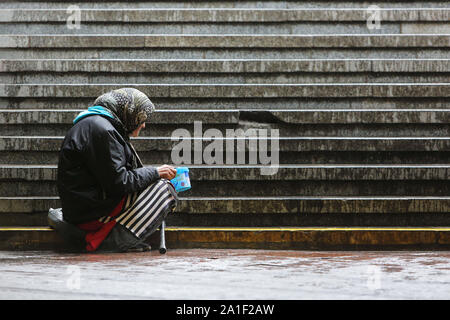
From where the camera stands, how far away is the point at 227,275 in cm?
312

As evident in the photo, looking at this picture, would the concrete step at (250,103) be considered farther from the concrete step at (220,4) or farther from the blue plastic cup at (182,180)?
the blue plastic cup at (182,180)

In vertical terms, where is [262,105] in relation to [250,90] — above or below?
below

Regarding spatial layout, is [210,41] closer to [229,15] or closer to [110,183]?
[229,15]

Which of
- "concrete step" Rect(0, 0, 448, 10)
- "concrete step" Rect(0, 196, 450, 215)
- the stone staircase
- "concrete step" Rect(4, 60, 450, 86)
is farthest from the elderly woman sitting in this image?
"concrete step" Rect(0, 0, 448, 10)

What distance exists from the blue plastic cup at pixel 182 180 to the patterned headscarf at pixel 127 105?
478 mm

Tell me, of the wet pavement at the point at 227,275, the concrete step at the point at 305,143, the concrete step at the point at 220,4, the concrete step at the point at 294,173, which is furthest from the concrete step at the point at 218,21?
the wet pavement at the point at 227,275

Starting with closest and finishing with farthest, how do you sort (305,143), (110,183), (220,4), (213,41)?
(110,183) < (305,143) < (213,41) < (220,4)

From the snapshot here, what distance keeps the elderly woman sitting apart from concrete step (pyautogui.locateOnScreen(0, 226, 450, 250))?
1.19ft

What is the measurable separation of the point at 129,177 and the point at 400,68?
11.4 feet

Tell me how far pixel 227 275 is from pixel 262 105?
276cm

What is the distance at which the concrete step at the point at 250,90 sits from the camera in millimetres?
5500

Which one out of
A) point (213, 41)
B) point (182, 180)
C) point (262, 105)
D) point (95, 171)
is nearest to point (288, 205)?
point (182, 180)

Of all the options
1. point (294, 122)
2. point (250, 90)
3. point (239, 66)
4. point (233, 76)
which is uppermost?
point (239, 66)

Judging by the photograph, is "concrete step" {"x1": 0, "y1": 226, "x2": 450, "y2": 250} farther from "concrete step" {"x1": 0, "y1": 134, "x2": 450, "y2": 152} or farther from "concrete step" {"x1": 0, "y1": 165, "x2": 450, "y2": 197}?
"concrete step" {"x1": 0, "y1": 134, "x2": 450, "y2": 152}
